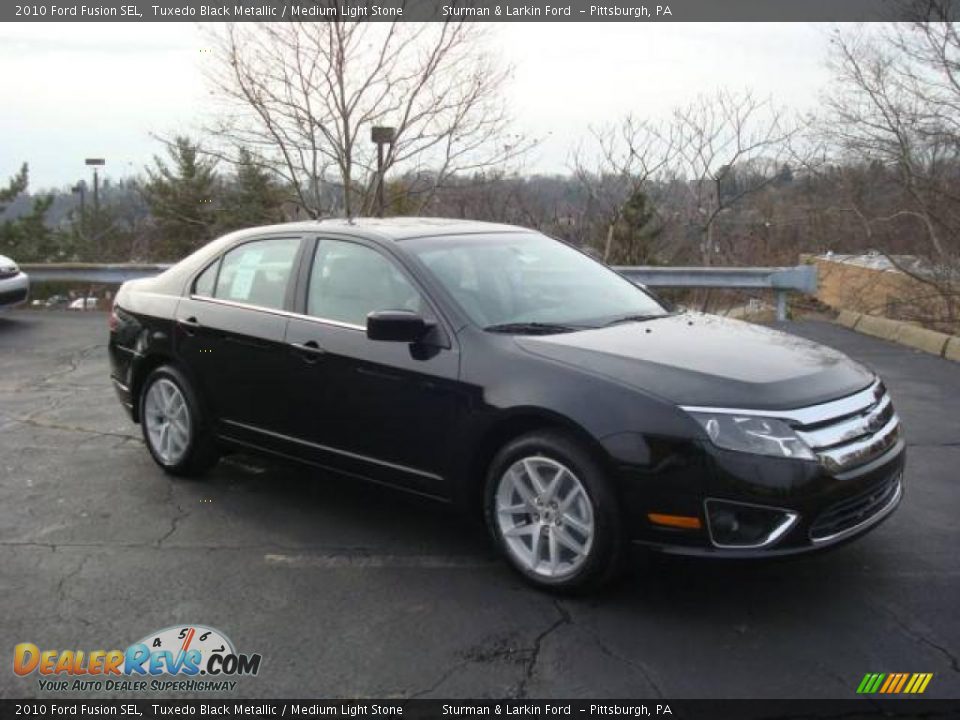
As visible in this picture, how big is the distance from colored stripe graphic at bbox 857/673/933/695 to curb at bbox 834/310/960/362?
658cm

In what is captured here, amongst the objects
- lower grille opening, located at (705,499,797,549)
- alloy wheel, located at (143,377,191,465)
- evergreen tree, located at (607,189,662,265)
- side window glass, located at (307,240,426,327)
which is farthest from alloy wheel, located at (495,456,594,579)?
evergreen tree, located at (607,189,662,265)

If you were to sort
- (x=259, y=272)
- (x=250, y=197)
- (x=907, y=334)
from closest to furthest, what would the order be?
(x=259, y=272) < (x=907, y=334) < (x=250, y=197)

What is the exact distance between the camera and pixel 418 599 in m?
3.63

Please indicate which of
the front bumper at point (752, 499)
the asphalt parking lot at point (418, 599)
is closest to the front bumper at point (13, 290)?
the asphalt parking lot at point (418, 599)

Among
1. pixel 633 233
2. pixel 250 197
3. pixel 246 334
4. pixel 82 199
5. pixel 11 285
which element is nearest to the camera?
pixel 246 334

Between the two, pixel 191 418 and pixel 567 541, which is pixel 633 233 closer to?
pixel 191 418

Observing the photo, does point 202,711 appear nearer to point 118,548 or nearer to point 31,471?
point 118,548

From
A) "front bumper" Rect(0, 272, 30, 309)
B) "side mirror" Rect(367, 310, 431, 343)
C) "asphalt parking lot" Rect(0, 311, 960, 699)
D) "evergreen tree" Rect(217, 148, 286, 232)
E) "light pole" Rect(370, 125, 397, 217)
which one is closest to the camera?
"asphalt parking lot" Rect(0, 311, 960, 699)

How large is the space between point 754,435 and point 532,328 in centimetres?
117

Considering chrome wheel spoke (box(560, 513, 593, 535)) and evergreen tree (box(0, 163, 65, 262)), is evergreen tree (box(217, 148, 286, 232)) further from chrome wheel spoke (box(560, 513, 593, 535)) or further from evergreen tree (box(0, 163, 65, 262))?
chrome wheel spoke (box(560, 513, 593, 535))

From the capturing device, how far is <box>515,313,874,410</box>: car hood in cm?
336

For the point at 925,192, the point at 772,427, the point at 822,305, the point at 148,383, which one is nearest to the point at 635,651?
the point at 772,427

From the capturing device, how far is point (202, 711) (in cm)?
288

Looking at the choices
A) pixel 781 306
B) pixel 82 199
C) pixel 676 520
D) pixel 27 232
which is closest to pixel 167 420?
pixel 676 520
